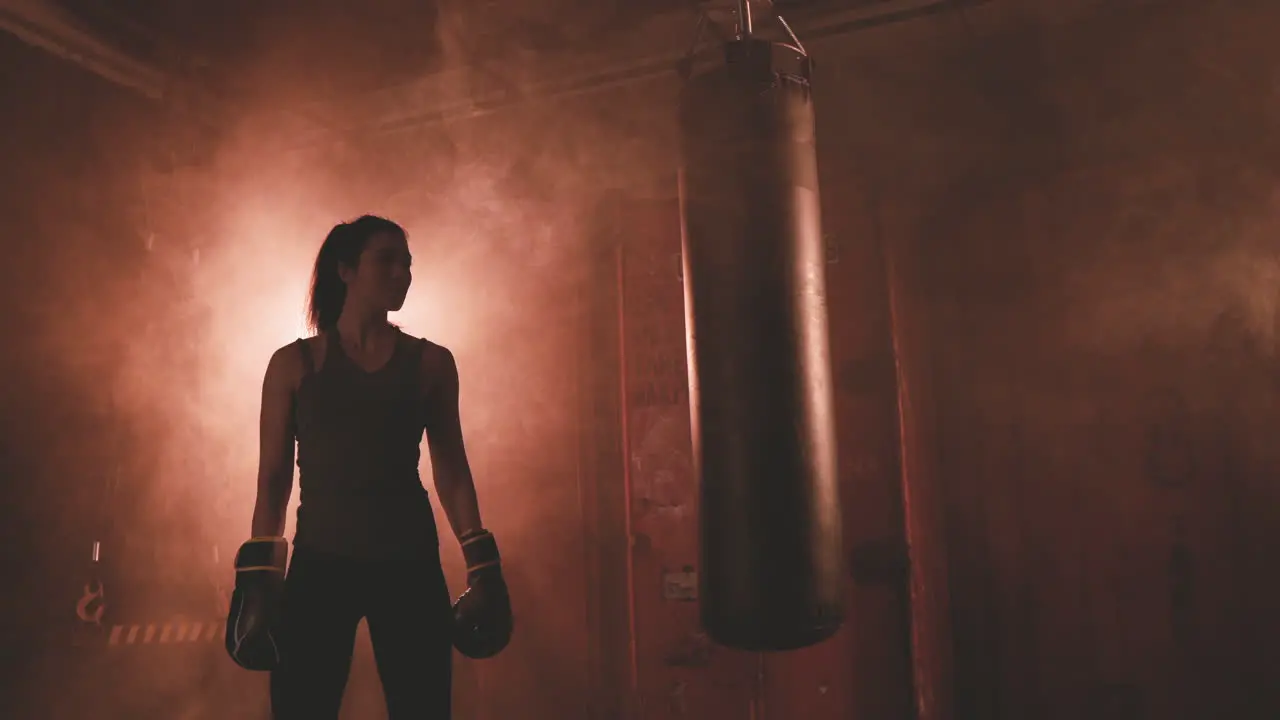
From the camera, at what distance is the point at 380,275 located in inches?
69.7

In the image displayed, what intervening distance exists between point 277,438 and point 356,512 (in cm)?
30

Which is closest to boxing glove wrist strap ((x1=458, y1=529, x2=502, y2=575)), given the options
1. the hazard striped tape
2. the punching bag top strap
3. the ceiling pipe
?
the punching bag top strap

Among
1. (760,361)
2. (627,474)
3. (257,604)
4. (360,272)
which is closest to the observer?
(760,361)

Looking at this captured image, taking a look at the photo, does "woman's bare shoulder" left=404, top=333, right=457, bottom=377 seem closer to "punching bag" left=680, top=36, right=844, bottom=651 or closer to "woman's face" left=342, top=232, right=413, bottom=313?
"woman's face" left=342, top=232, right=413, bottom=313

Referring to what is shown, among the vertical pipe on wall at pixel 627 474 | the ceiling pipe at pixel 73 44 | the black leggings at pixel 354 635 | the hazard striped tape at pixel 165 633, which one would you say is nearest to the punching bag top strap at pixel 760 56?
the vertical pipe on wall at pixel 627 474

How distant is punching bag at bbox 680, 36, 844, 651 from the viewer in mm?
1458

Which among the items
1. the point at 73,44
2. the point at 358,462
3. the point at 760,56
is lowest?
the point at 358,462

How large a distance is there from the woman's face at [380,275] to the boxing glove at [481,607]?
2.18ft

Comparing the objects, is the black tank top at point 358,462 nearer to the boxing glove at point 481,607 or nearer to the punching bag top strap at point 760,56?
the boxing glove at point 481,607

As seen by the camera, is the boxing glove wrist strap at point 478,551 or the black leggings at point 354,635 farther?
the boxing glove wrist strap at point 478,551

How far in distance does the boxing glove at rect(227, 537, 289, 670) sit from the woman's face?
635mm

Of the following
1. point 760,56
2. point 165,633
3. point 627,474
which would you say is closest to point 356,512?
point 627,474

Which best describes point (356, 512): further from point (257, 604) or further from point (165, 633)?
point (165, 633)

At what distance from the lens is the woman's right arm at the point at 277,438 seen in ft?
5.44
